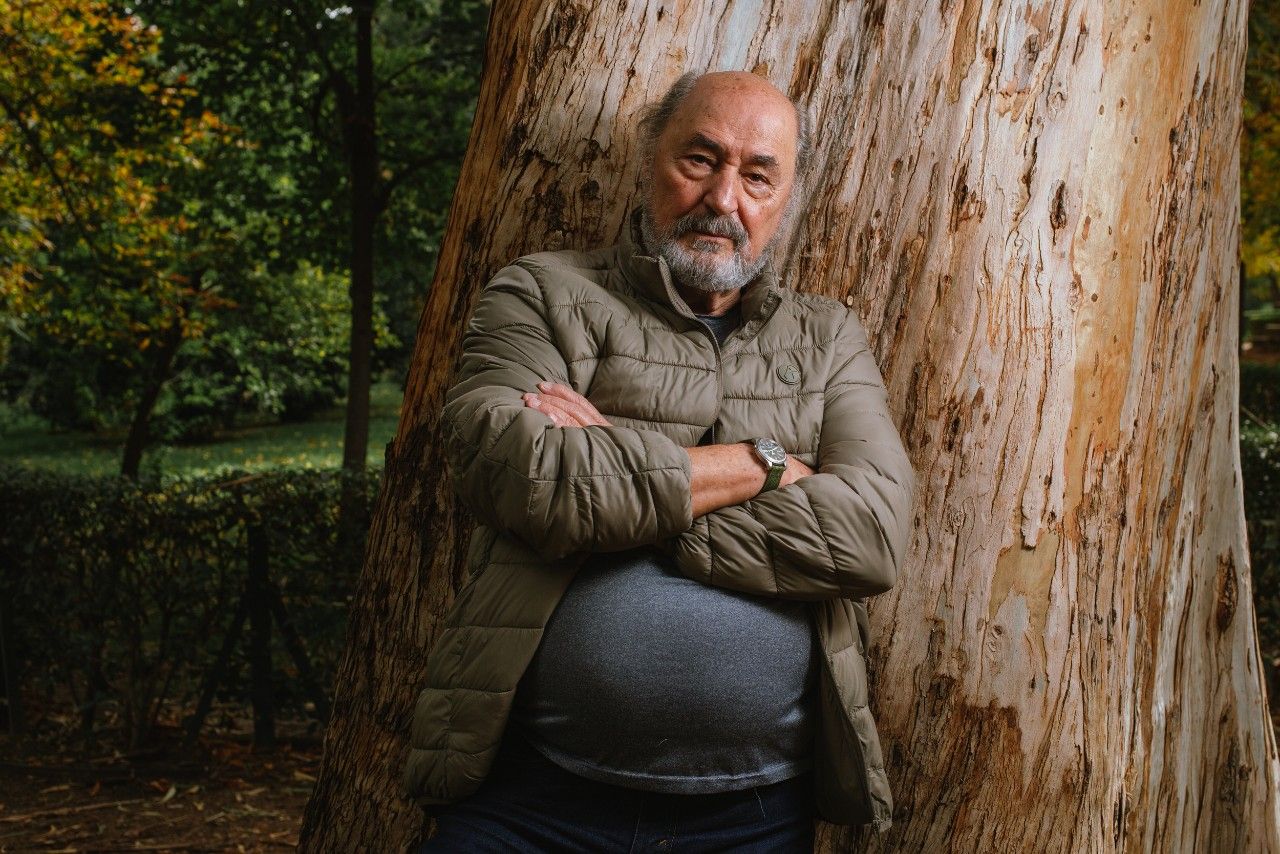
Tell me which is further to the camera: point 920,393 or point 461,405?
point 920,393

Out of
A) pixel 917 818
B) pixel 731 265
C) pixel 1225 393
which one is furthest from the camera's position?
pixel 1225 393

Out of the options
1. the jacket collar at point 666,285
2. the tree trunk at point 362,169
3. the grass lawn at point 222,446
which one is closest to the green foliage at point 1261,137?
the tree trunk at point 362,169

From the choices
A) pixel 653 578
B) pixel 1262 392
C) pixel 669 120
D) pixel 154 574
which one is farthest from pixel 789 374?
pixel 1262 392

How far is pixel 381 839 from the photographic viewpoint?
3158mm

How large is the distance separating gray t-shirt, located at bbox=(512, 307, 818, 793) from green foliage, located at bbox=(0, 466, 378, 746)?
160 inches

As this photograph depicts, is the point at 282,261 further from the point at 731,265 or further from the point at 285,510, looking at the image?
the point at 731,265

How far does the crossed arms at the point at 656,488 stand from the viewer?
2.10 m

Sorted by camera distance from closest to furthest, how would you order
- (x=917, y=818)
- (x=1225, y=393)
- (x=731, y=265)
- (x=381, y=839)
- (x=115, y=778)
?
(x=731, y=265), (x=917, y=818), (x=381, y=839), (x=1225, y=393), (x=115, y=778)

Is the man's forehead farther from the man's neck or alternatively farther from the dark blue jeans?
the dark blue jeans

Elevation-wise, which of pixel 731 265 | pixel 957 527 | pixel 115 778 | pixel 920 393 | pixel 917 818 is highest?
Answer: pixel 731 265

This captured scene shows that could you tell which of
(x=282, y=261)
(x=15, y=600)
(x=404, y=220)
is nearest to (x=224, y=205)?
(x=282, y=261)

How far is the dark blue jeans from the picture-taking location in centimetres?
220

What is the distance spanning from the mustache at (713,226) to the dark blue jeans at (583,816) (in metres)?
1.11

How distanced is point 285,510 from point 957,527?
404 centimetres
